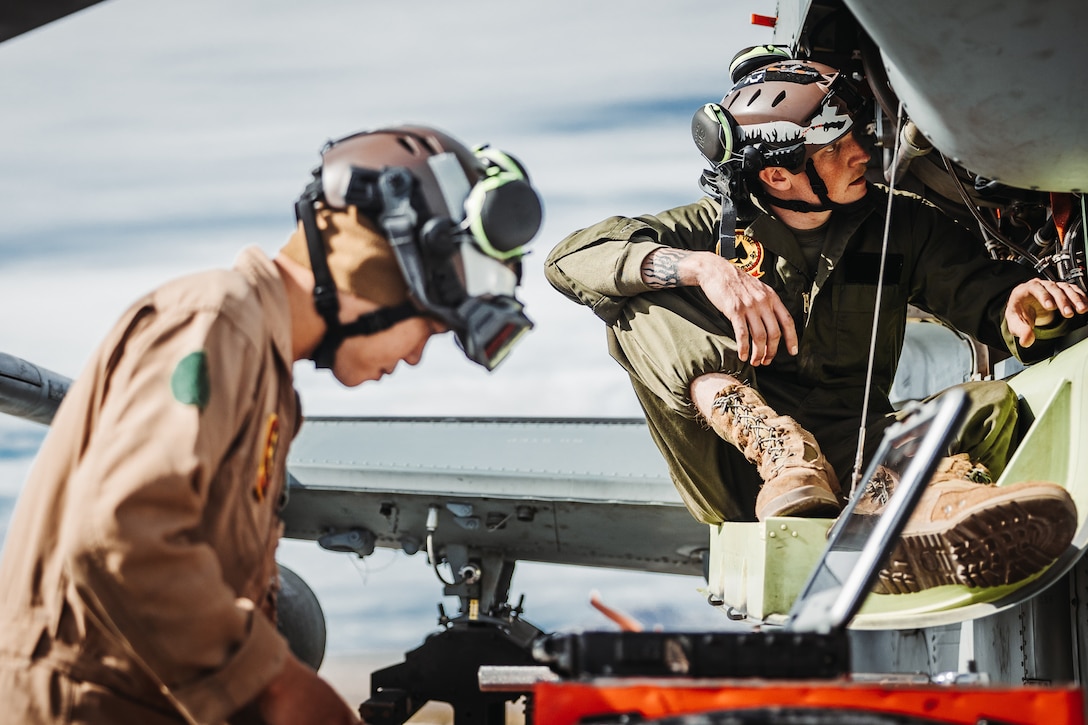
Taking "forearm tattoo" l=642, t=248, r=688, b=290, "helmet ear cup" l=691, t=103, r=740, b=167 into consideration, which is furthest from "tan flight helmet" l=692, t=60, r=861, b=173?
"forearm tattoo" l=642, t=248, r=688, b=290

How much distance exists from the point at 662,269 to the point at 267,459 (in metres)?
2.13

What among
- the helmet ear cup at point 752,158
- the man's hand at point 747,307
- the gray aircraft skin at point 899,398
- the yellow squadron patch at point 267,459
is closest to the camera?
the yellow squadron patch at point 267,459

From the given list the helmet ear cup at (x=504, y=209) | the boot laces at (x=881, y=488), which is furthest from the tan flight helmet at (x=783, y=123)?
the helmet ear cup at (x=504, y=209)

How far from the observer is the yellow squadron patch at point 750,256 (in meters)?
4.41

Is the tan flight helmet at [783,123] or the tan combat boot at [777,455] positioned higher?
the tan flight helmet at [783,123]

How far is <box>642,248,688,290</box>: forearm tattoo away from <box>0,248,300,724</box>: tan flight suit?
2037mm

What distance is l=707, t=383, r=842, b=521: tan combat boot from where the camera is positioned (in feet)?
11.5

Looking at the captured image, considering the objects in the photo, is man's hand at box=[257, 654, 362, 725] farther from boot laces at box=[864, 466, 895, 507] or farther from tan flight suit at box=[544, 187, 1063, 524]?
tan flight suit at box=[544, 187, 1063, 524]

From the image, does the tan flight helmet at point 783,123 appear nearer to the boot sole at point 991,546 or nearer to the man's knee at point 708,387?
the man's knee at point 708,387

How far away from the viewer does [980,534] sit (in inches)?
128

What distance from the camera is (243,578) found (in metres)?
2.13

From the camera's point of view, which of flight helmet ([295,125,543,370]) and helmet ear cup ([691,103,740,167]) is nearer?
flight helmet ([295,125,543,370])

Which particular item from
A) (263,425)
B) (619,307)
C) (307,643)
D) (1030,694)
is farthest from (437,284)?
(307,643)

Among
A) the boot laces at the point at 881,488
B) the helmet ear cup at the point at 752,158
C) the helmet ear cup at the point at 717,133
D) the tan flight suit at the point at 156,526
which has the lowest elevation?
the tan flight suit at the point at 156,526
